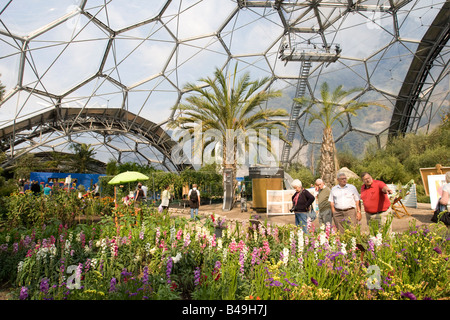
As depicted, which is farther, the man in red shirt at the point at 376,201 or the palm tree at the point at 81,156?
the palm tree at the point at 81,156

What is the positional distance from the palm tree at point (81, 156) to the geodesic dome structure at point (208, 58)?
6.20 meters

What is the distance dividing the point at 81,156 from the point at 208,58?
68.7 feet

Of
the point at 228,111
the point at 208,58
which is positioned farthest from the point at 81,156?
the point at 228,111

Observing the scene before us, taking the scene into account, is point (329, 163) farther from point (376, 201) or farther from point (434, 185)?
point (376, 201)

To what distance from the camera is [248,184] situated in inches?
656

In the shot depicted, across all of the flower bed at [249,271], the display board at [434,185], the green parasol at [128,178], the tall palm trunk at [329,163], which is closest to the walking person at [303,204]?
the flower bed at [249,271]

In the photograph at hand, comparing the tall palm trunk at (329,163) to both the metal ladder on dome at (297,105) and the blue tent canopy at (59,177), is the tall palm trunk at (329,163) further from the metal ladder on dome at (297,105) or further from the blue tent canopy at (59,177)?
the blue tent canopy at (59,177)

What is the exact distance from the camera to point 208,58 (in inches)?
944

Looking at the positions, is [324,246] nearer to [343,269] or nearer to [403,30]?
[343,269]

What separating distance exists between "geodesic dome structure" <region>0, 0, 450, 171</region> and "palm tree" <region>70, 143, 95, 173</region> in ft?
20.3

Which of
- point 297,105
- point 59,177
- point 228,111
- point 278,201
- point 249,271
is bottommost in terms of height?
point 249,271

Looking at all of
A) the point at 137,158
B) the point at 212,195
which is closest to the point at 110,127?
the point at 137,158

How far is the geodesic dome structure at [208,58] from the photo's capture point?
1858 centimetres

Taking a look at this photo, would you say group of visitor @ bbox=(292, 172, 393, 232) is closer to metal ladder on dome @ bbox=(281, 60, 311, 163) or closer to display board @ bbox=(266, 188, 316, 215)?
display board @ bbox=(266, 188, 316, 215)
